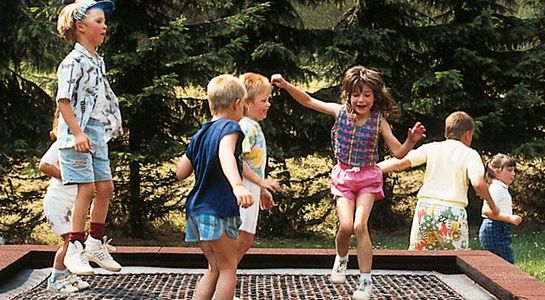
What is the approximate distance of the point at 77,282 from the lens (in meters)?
5.32

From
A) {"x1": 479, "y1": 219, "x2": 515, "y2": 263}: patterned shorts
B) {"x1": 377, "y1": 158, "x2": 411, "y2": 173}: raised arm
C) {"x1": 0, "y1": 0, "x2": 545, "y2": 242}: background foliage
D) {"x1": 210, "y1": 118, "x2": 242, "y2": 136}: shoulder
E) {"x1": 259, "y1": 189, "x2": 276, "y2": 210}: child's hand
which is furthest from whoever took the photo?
{"x1": 0, "y1": 0, "x2": 545, "y2": 242}: background foliage

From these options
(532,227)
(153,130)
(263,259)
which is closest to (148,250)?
(263,259)

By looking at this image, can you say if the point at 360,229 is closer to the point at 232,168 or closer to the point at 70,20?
the point at 232,168

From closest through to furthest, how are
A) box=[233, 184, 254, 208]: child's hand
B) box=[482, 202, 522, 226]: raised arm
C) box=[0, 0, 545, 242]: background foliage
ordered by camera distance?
box=[233, 184, 254, 208]: child's hand, box=[482, 202, 522, 226]: raised arm, box=[0, 0, 545, 242]: background foliage

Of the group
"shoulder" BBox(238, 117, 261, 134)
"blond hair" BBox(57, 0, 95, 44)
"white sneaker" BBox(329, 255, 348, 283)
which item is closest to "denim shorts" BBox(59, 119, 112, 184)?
"blond hair" BBox(57, 0, 95, 44)

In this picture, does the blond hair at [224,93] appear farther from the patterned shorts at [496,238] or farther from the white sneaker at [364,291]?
the patterned shorts at [496,238]

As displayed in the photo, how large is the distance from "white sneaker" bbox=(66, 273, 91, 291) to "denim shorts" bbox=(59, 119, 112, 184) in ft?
2.12

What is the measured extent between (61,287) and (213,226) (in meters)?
1.46

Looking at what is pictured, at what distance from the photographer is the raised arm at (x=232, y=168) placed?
3.93 metres

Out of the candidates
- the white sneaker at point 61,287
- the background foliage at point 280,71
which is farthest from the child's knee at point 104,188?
the background foliage at point 280,71

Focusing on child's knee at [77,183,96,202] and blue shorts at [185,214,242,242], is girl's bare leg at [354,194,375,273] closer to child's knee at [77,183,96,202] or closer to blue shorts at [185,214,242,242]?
blue shorts at [185,214,242,242]

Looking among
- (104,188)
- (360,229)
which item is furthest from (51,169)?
(360,229)

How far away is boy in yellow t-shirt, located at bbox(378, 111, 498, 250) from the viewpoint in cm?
615

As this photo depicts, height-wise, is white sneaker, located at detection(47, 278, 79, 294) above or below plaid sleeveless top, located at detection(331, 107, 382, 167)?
below
